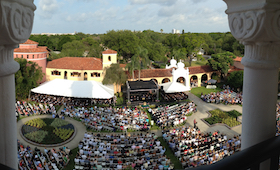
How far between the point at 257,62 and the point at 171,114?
16.4 metres

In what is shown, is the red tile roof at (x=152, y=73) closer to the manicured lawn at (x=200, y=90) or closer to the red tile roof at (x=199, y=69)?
the red tile roof at (x=199, y=69)

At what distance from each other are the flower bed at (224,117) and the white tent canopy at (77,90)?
938 cm

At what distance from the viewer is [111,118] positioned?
17.8 m

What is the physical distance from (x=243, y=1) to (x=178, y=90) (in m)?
20.9

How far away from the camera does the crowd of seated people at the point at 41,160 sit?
11.2m

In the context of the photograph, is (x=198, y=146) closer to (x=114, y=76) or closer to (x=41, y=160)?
(x=41, y=160)

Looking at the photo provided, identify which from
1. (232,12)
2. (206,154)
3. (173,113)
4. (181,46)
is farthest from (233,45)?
(232,12)

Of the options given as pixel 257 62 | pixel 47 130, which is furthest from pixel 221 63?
pixel 257 62

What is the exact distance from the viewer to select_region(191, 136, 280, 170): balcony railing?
170 cm

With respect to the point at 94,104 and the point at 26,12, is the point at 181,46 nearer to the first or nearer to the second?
the point at 94,104

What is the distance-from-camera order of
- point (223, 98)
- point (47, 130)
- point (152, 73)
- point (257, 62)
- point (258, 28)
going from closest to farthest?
point (258, 28) → point (257, 62) → point (47, 130) → point (223, 98) → point (152, 73)

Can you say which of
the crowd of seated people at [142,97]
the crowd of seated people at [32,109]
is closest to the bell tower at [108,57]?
the crowd of seated people at [142,97]

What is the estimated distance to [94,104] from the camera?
2216 centimetres

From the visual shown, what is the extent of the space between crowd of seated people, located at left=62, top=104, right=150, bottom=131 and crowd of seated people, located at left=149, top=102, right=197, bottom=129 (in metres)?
1.07
